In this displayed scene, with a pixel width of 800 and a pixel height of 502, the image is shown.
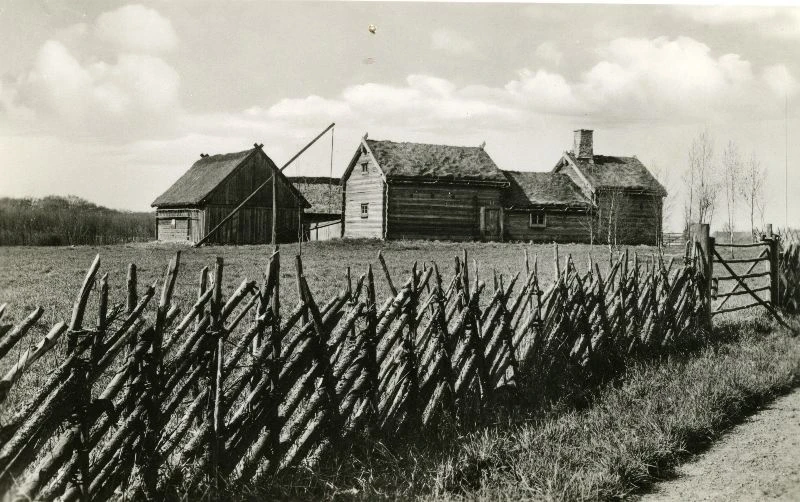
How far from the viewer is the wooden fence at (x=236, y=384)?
3.14m

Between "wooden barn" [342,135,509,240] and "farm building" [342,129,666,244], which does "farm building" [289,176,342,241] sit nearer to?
"farm building" [342,129,666,244]

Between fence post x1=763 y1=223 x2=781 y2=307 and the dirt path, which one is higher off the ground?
fence post x1=763 y1=223 x2=781 y2=307

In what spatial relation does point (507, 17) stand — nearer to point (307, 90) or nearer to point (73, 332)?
point (307, 90)

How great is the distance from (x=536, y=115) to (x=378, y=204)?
19.4 metres

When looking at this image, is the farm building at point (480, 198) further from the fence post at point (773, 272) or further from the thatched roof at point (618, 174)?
the fence post at point (773, 272)

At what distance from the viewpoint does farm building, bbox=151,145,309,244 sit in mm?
28219

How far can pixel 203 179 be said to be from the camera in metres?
30.2

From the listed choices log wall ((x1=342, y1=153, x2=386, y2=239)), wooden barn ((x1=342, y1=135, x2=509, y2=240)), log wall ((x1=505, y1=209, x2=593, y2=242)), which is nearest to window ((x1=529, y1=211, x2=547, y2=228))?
log wall ((x1=505, y1=209, x2=593, y2=242))

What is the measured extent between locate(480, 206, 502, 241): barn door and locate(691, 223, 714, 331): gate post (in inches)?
796

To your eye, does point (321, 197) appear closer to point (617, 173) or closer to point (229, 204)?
point (229, 204)

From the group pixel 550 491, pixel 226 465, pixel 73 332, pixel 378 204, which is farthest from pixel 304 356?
pixel 378 204

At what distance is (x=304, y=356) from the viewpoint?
397 cm

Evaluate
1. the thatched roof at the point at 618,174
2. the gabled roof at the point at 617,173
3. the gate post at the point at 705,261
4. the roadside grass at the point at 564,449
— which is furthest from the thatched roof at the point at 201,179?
the roadside grass at the point at 564,449

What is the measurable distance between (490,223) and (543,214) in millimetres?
3092
